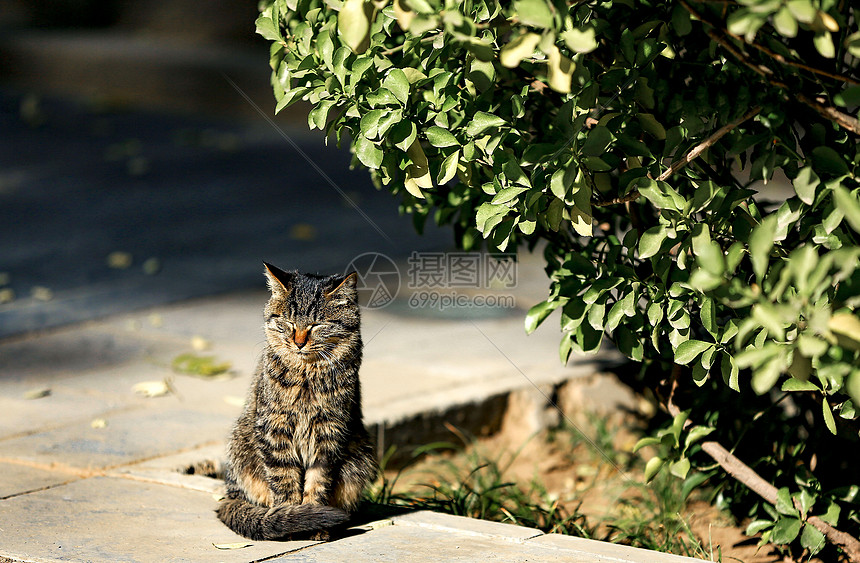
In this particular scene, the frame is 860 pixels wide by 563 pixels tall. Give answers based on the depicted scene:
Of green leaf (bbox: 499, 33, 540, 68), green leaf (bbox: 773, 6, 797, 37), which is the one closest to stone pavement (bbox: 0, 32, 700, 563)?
green leaf (bbox: 499, 33, 540, 68)

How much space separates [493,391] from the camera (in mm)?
4879

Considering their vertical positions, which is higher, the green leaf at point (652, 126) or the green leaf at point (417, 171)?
the green leaf at point (652, 126)

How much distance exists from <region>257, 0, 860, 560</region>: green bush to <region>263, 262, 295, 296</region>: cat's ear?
488mm

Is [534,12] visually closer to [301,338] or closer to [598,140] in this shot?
[598,140]

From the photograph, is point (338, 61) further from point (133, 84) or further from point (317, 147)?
point (133, 84)

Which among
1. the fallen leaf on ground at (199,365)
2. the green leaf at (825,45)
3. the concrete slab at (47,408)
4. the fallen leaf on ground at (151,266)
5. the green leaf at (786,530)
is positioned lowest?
Result: the green leaf at (786,530)

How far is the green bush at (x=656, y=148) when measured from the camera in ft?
7.06

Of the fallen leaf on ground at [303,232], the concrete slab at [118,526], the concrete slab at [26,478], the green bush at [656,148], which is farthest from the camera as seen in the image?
the fallen leaf on ground at [303,232]

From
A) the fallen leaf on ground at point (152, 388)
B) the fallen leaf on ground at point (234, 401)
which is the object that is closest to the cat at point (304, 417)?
the fallen leaf on ground at point (234, 401)

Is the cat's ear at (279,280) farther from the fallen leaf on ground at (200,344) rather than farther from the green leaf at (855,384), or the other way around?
the fallen leaf on ground at (200,344)

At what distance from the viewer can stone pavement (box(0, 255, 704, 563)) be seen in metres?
3.03

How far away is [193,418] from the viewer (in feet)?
14.4

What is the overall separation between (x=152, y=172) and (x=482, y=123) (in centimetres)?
825

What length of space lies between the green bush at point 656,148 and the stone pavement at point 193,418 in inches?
29.5
